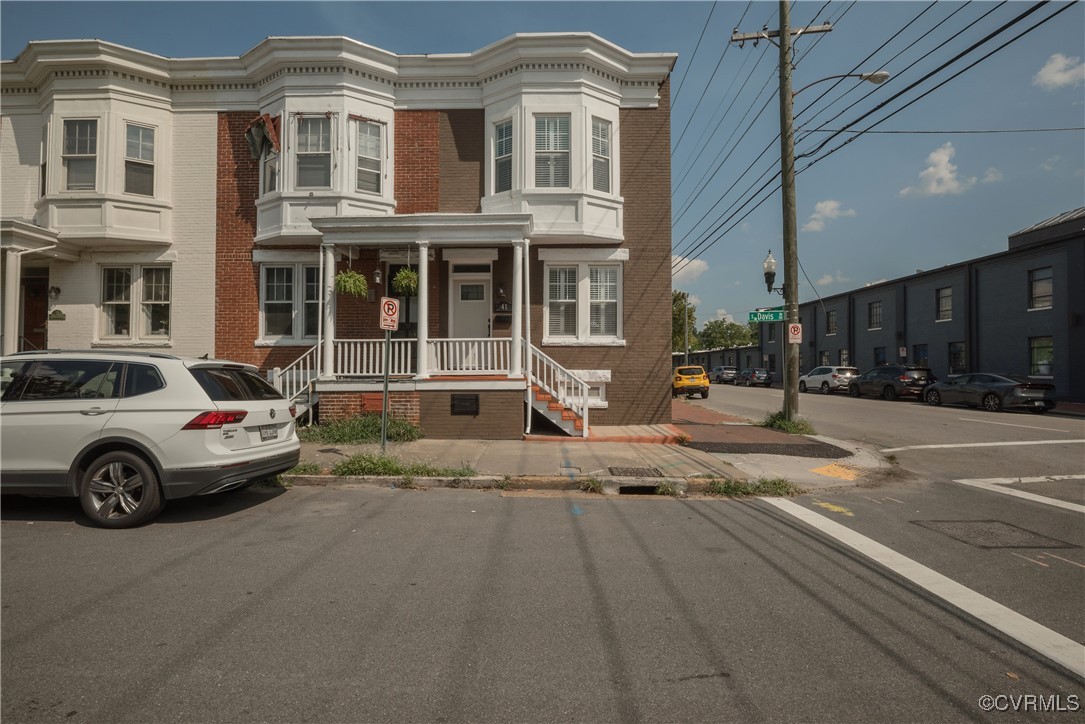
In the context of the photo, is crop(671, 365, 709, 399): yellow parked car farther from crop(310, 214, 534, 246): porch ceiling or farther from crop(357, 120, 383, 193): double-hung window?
crop(357, 120, 383, 193): double-hung window

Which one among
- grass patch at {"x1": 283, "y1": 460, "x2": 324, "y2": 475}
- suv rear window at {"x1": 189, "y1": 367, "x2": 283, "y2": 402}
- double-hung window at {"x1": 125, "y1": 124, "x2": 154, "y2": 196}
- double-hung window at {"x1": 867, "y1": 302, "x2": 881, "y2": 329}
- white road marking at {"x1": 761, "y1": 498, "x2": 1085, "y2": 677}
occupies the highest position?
double-hung window at {"x1": 125, "y1": 124, "x2": 154, "y2": 196}

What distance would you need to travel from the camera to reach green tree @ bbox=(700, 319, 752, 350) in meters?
96.4

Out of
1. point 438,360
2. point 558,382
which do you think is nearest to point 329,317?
point 438,360

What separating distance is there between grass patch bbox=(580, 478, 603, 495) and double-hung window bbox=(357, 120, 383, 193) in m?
9.21

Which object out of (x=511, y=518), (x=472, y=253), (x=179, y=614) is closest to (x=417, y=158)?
(x=472, y=253)

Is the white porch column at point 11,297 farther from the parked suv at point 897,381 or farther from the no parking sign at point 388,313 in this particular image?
the parked suv at point 897,381

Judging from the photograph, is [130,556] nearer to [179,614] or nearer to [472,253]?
[179,614]

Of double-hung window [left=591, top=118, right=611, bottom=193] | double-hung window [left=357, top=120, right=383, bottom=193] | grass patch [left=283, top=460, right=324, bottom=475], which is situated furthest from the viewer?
double-hung window [left=591, top=118, right=611, bottom=193]

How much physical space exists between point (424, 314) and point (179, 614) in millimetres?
8317

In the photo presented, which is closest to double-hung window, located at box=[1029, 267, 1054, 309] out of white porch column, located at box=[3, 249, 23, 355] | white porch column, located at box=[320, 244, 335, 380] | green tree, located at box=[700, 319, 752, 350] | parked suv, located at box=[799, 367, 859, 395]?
parked suv, located at box=[799, 367, 859, 395]

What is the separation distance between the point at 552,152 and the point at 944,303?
28.1 m

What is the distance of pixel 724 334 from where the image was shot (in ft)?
324

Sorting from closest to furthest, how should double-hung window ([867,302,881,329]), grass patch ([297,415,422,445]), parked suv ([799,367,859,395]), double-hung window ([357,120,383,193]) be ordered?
grass patch ([297,415,422,445]), double-hung window ([357,120,383,193]), parked suv ([799,367,859,395]), double-hung window ([867,302,881,329])

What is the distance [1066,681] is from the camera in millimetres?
2936
